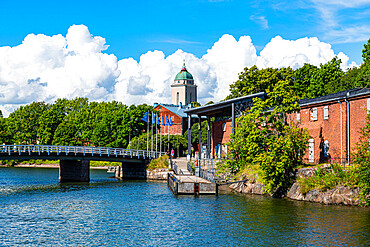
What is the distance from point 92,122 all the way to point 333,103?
86307 mm

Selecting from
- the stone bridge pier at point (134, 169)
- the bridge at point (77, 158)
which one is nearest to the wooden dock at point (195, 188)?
the bridge at point (77, 158)

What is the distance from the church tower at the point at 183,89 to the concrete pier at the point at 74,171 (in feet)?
296

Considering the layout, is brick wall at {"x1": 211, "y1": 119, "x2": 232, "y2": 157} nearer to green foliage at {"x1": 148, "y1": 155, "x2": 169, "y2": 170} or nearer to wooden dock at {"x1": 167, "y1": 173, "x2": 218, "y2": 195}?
green foliage at {"x1": 148, "y1": 155, "x2": 169, "y2": 170}

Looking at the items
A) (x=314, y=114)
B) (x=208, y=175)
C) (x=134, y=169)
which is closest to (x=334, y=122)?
(x=314, y=114)

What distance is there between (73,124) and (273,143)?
8794 cm

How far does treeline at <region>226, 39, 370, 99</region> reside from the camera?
233 ft

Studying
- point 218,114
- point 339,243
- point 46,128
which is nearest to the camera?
point 339,243

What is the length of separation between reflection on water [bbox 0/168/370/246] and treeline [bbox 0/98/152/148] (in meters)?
59.9

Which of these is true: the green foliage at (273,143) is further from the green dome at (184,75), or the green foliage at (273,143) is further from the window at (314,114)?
the green dome at (184,75)

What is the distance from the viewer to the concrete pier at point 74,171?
65375 mm

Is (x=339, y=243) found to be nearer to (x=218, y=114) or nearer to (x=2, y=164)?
(x=218, y=114)

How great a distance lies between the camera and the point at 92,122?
12262 cm

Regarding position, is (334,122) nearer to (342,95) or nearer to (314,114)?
(342,95)

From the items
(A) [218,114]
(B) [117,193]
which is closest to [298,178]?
(B) [117,193]
